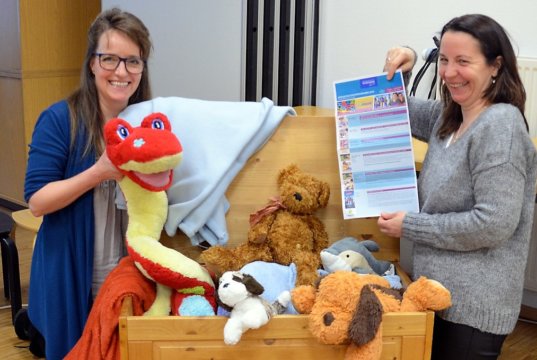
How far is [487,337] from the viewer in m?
1.34

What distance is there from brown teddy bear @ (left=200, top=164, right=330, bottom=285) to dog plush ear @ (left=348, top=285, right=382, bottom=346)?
0.90 ft

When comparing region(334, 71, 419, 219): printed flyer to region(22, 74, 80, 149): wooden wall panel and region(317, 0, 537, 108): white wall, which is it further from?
region(22, 74, 80, 149): wooden wall panel

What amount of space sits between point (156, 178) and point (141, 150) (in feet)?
0.29

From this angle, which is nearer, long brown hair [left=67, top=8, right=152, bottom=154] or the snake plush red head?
the snake plush red head

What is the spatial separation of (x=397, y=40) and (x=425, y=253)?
1765mm

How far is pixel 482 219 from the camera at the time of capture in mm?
1265

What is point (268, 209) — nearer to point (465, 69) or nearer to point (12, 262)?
point (465, 69)

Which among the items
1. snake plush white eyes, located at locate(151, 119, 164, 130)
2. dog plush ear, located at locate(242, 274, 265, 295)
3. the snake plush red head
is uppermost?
snake plush white eyes, located at locate(151, 119, 164, 130)

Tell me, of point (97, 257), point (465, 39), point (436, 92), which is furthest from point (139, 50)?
point (436, 92)

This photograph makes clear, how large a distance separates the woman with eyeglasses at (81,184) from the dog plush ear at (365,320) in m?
0.55

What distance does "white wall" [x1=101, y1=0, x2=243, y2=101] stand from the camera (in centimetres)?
322

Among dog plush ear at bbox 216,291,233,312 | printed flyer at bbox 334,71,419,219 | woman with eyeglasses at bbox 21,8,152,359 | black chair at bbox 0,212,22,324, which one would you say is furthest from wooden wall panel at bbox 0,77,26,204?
dog plush ear at bbox 216,291,233,312

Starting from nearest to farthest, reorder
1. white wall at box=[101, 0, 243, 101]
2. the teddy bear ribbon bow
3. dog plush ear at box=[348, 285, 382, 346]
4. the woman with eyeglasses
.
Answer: dog plush ear at box=[348, 285, 382, 346] < the woman with eyeglasses < the teddy bear ribbon bow < white wall at box=[101, 0, 243, 101]

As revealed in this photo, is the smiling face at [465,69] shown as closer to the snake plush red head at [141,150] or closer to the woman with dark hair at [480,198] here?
the woman with dark hair at [480,198]
